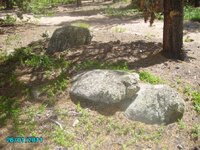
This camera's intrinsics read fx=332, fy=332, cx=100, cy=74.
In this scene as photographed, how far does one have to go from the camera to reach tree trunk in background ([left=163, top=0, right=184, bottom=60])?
31.1 feet

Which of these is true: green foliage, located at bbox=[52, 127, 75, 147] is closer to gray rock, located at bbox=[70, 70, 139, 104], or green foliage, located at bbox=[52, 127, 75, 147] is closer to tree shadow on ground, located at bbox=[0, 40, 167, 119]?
gray rock, located at bbox=[70, 70, 139, 104]

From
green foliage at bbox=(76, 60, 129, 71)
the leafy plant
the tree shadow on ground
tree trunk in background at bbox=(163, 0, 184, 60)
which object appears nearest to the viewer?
the leafy plant

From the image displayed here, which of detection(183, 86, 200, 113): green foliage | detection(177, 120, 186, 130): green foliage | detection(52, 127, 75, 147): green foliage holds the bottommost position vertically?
detection(177, 120, 186, 130): green foliage

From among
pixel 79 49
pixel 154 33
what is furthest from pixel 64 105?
pixel 154 33

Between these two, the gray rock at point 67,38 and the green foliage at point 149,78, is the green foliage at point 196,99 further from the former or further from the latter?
the gray rock at point 67,38

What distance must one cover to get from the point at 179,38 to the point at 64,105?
14.5 ft

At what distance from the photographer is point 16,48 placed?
11.1 meters

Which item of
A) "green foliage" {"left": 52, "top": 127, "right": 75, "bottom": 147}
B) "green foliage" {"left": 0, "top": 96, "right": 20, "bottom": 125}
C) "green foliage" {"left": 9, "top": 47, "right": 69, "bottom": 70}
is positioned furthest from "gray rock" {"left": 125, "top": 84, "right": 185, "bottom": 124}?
"green foliage" {"left": 9, "top": 47, "right": 69, "bottom": 70}

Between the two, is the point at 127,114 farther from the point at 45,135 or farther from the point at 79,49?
the point at 79,49

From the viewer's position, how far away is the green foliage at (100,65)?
340 inches

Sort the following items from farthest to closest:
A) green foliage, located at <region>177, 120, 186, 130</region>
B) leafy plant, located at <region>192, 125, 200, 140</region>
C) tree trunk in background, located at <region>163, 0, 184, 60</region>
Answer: tree trunk in background, located at <region>163, 0, 184, 60</region>, green foliage, located at <region>177, 120, 186, 130</region>, leafy plant, located at <region>192, 125, 200, 140</region>

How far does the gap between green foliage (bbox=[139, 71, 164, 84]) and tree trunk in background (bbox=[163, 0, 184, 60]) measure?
Answer: 1.74 m

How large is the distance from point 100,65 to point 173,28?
2547 mm

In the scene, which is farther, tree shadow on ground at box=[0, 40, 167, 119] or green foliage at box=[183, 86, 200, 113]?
tree shadow on ground at box=[0, 40, 167, 119]
